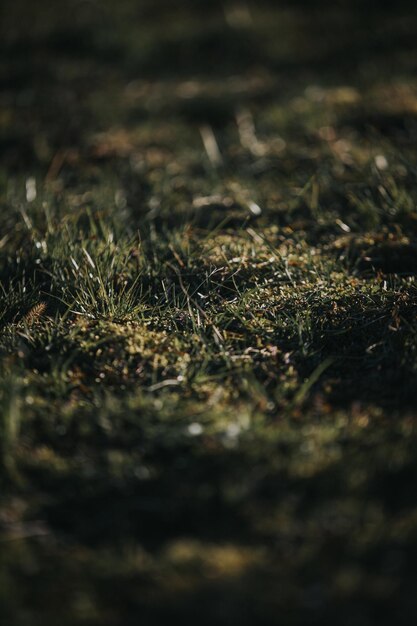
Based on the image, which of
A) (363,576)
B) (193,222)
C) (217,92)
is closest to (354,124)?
(217,92)

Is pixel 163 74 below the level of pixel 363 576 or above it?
above

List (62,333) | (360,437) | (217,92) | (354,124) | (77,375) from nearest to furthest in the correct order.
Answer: (360,437)
(77,375)
(62,333)
(354,124)
(217,92)

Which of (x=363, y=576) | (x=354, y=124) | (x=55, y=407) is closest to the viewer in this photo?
(x=363, y=576)

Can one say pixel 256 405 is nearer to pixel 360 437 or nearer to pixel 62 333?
pixel 360 437

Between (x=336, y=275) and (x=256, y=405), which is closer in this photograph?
(x=256, y=405)

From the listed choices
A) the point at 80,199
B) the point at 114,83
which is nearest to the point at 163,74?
the point at 114,83

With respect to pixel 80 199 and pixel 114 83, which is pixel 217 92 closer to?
pixel 114 83
